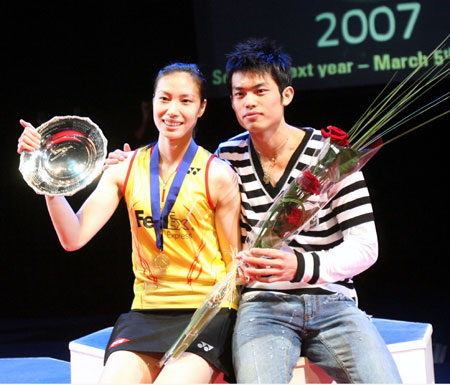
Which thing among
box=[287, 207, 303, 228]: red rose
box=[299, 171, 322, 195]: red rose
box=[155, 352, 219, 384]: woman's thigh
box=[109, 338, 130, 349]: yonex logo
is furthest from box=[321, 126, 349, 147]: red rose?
box=[109, 338, 130, 349]: yonex logo

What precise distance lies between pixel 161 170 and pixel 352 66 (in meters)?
2.54

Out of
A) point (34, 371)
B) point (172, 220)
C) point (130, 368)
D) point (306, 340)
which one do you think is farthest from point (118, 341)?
point (34, 371)

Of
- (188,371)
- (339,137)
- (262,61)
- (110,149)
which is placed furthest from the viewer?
(110,149)

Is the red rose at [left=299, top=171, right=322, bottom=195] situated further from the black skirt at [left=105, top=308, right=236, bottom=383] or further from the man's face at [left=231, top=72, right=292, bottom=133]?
the black skirt at [left=105, top=308, right=236, bottom=383]

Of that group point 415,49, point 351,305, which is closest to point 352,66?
point 415,49

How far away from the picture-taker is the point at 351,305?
221cm

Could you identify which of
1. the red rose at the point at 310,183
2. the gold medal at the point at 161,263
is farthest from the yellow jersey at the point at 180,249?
the red rose at the point at 310,183

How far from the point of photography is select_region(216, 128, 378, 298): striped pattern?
2127 mm

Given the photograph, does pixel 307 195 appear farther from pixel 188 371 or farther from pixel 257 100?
pixel 188 371

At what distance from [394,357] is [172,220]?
955 millimetres

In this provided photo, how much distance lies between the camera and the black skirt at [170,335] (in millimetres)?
2092

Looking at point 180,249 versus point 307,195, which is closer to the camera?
point 307,195

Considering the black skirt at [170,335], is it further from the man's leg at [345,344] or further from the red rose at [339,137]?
the red rose at [339,137]

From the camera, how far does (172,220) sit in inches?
88.9
